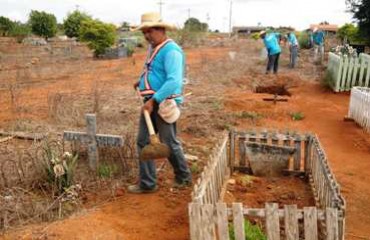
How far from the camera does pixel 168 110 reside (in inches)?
183

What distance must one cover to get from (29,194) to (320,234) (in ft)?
9.52

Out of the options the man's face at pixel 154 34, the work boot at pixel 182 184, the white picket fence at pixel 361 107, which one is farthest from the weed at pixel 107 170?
the white picket fence at pixel 361 107

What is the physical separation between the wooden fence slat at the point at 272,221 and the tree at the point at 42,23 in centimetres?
4429

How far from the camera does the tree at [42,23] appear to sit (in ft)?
145

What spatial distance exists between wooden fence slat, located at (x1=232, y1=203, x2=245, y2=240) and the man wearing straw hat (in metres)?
1.62

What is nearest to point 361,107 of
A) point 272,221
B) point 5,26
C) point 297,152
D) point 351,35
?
point 297,152

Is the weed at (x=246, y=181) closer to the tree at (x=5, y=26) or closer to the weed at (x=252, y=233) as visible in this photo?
the weed at (x=252, y=233)

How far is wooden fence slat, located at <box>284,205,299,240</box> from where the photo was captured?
3.17 m

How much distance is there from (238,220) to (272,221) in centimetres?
→ 23

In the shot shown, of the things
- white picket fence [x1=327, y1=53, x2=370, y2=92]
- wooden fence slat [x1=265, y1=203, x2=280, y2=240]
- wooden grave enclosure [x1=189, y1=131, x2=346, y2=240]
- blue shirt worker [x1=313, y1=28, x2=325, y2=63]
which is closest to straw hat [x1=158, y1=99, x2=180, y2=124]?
wooden grave enclosure [x1=189, y1=131, x2=346, y2=240]

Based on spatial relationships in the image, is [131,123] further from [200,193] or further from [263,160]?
[200,193]

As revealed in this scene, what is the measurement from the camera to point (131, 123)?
815cm

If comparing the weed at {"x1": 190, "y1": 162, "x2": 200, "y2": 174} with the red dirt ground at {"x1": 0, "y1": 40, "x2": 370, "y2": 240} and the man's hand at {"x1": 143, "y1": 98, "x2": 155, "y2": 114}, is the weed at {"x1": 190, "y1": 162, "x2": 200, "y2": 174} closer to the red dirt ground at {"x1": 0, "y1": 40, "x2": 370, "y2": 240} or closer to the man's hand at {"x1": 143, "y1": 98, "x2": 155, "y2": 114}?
the red dirt ground at {"x1": 0, "y1": 40, "x2": 370, "y2": 240}

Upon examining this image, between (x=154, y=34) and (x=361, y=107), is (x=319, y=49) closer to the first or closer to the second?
(x=361, y=107)
